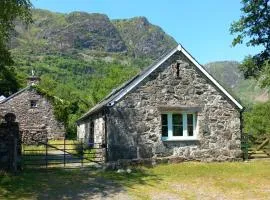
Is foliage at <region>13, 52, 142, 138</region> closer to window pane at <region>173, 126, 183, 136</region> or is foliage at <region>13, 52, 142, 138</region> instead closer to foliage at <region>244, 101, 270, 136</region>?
foliage at <region>244, 101, 270, 136</region>

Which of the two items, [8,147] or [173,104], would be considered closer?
[8,147]

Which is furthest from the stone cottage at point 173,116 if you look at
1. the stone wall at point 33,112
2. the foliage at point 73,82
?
the foliage at point 73,82

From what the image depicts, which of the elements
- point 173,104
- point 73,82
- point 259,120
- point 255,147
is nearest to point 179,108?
Result: point 173,104

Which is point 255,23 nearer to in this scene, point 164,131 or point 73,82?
point 164,131

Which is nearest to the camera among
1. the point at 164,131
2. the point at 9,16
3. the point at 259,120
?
the point at 9,16

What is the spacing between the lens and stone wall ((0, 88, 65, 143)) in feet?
150

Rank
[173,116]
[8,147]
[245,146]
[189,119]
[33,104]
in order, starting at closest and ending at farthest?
1. [8,147]
2. [173,116]
3. [189,119]
4. [245,146]
5. [33,104]

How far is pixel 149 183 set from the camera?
18.6 metres

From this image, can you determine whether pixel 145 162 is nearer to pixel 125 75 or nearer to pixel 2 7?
pixel 2 7

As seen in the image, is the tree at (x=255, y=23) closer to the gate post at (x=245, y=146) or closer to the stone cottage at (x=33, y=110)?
the gate post at (x=245, y=146)

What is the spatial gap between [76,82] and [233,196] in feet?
493

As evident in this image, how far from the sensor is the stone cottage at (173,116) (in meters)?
23.2

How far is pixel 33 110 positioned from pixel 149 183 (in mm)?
29544

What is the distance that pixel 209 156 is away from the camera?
81.0 ft
